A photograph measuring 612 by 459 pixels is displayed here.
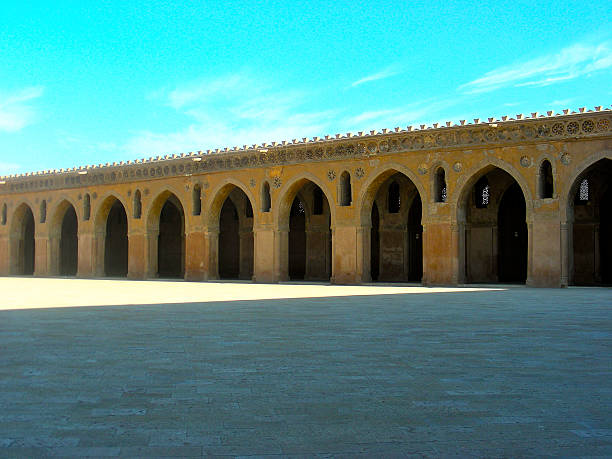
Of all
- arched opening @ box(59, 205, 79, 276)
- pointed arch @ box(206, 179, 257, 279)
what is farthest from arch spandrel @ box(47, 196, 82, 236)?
pointed arch @ box(206, 179, 257, 279)

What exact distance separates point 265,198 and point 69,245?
49.8 feet

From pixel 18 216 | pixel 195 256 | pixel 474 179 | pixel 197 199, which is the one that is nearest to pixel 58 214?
pixel 18 216

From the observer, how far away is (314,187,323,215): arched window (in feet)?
100

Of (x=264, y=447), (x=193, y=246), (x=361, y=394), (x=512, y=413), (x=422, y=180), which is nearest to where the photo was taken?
(x=264, y=447)

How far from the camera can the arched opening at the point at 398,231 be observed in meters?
28.0

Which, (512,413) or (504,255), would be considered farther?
(504,255)

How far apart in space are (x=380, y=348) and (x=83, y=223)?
2895 centimetres

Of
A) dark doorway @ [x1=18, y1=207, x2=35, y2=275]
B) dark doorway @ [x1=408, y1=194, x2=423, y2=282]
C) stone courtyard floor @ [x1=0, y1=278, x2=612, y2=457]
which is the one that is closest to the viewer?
stone courtyard floor @ [x1=0, y1=278, x2=612, y2=457]

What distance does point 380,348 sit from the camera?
7.52 metres

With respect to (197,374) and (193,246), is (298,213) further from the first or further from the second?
(197,374)

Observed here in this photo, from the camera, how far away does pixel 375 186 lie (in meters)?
25.1

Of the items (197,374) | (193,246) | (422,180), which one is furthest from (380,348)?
(193,246)

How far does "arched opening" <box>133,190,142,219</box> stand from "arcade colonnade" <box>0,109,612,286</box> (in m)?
0.07

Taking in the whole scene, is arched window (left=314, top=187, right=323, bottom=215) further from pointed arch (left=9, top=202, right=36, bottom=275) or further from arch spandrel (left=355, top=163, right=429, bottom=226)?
pointed arch (left=9, top=202, right=36, bottom=275)
